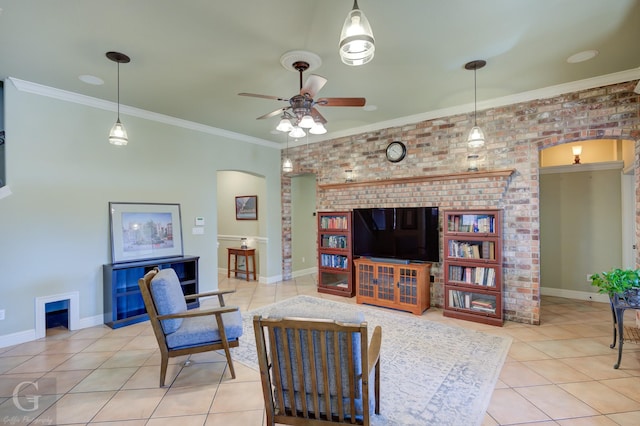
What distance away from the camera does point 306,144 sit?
6.31 metres

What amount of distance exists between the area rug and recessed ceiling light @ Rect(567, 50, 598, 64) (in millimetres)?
2980

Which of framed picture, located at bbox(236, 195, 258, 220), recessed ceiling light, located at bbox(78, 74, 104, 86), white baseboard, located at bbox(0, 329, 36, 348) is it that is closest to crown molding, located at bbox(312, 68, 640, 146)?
framed picture, located at bbox(236, 195, 258, 220)

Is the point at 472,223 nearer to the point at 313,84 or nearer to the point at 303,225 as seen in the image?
the point at 313,84

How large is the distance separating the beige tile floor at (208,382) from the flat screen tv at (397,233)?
1.24 meters

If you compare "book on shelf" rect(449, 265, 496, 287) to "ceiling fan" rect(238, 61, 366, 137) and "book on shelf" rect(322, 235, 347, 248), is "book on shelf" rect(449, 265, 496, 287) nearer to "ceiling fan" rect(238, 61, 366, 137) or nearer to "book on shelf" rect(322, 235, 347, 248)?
"book on shelf" rect(322, 235, 347, 248)

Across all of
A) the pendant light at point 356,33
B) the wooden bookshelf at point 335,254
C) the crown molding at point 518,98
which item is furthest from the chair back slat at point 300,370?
the crown molding at point 518,98

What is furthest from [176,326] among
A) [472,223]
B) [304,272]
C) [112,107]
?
[304,272]

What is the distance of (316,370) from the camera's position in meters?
1.62

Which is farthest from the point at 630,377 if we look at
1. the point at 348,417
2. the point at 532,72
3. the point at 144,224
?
the point at 144,224

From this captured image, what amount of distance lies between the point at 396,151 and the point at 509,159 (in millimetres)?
1601

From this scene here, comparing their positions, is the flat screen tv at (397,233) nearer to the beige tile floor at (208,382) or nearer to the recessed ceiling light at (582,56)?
the beige tile floor at (208,382)

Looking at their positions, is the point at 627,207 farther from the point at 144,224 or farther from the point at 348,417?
the point at 144,224

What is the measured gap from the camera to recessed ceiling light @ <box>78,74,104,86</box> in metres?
3.45

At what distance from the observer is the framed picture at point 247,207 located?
6.91 meters
